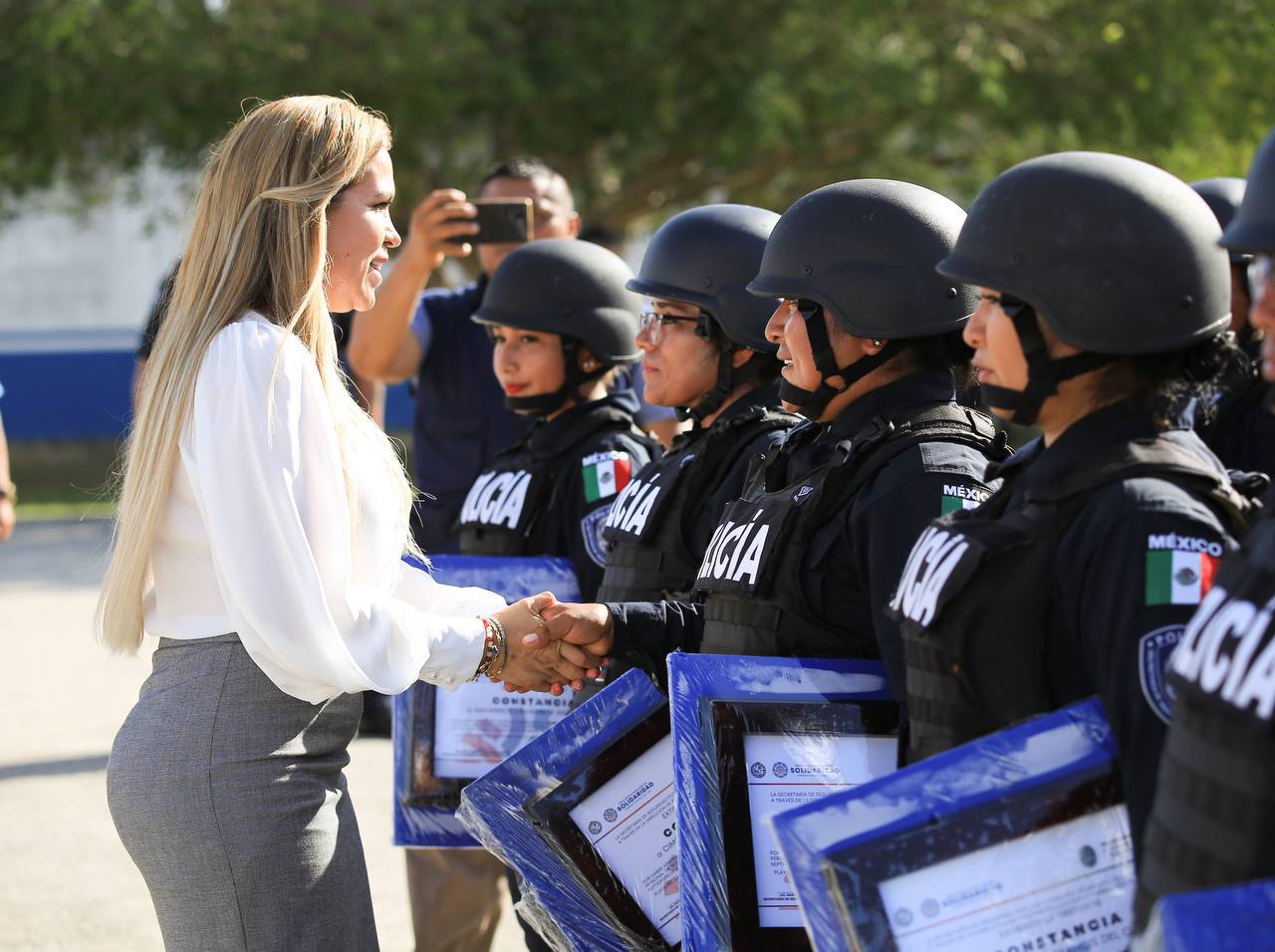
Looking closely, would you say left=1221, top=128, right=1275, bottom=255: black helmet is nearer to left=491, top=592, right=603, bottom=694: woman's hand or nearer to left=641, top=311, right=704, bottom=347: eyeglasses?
left=491, top=592, right=603, bottom=694: woman's hand

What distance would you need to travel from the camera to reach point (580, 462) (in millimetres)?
4566

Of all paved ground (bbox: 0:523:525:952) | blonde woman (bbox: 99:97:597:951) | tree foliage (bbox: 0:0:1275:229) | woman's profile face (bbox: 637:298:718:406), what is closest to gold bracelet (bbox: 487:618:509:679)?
blonde woman (bbox: 99:97:597:951)

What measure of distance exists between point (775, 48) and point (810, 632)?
46.9ft

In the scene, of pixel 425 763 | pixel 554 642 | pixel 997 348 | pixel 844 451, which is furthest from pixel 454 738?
pixel 997 348

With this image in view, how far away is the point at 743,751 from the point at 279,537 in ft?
3.02

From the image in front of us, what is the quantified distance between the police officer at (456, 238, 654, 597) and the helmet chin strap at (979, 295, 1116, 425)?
1924mm

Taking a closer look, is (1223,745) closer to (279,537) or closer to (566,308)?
(279,537)

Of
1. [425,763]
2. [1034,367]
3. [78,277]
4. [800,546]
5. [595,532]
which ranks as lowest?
[78,277]

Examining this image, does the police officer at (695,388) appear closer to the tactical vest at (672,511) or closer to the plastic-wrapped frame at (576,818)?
the tactical vest at (672,511)

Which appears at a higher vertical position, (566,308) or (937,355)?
(937,355)

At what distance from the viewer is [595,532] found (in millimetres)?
4449

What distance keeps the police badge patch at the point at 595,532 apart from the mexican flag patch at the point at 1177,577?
223cm

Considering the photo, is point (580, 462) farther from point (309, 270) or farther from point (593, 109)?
point (593, 109)

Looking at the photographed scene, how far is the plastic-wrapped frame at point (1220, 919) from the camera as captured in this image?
175cm
